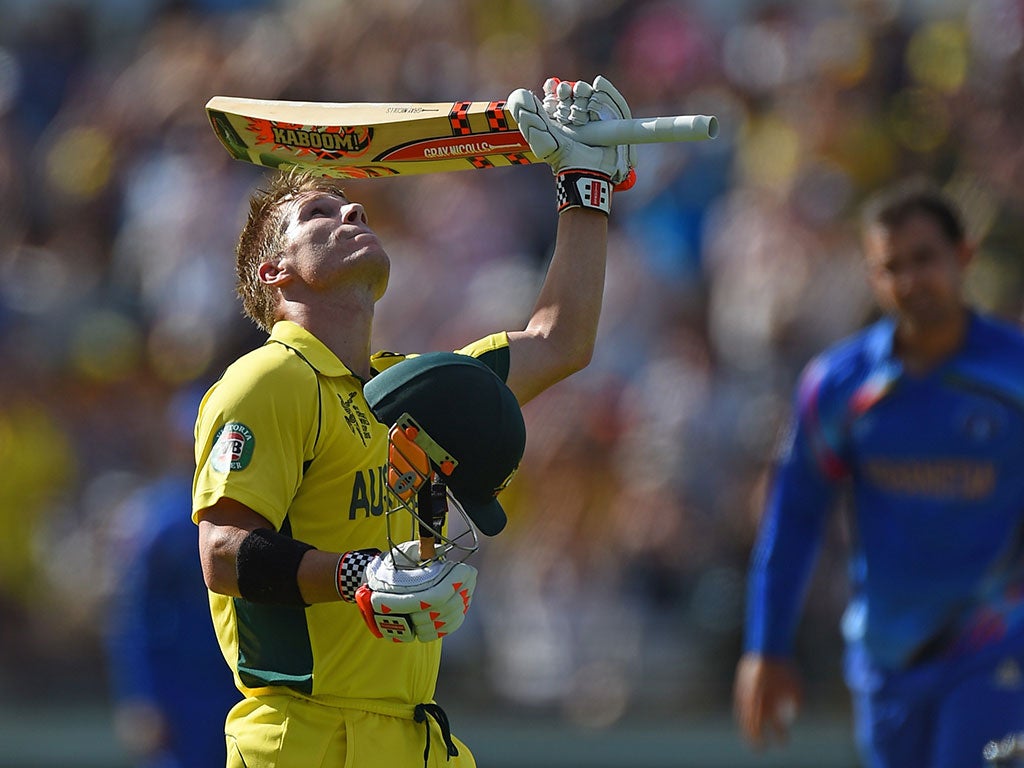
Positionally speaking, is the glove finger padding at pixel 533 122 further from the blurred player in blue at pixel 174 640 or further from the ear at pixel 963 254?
the blurred player in blue at pixel 174 640

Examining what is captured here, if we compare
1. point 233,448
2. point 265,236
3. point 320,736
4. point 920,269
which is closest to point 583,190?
point 265,236

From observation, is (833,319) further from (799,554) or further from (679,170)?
(799,554)

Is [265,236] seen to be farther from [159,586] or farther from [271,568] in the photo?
[159,586]

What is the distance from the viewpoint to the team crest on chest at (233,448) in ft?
11.9

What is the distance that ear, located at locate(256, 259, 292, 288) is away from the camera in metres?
4.14

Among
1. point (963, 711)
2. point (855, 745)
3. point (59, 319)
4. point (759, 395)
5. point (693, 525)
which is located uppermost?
point (59, 319)

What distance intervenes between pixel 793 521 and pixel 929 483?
0.58 meters

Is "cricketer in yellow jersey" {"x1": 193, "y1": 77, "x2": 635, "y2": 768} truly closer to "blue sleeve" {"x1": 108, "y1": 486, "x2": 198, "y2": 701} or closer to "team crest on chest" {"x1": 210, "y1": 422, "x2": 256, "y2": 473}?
"team crest on chest" {"x1": 210, "y1": 422, "x2": 256, "y2": 473}

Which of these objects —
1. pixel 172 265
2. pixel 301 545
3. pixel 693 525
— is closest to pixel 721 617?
pixel 693 525

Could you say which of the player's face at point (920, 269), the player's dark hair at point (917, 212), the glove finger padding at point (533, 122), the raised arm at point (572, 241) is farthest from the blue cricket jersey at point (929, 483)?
the glove finger padding at point (533, 122)

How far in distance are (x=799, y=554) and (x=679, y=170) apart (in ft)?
13.2

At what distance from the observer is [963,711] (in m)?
5.93

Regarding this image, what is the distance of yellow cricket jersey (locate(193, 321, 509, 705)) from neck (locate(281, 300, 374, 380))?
117mm

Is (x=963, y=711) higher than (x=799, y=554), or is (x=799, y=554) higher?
(x=799, y=554)
